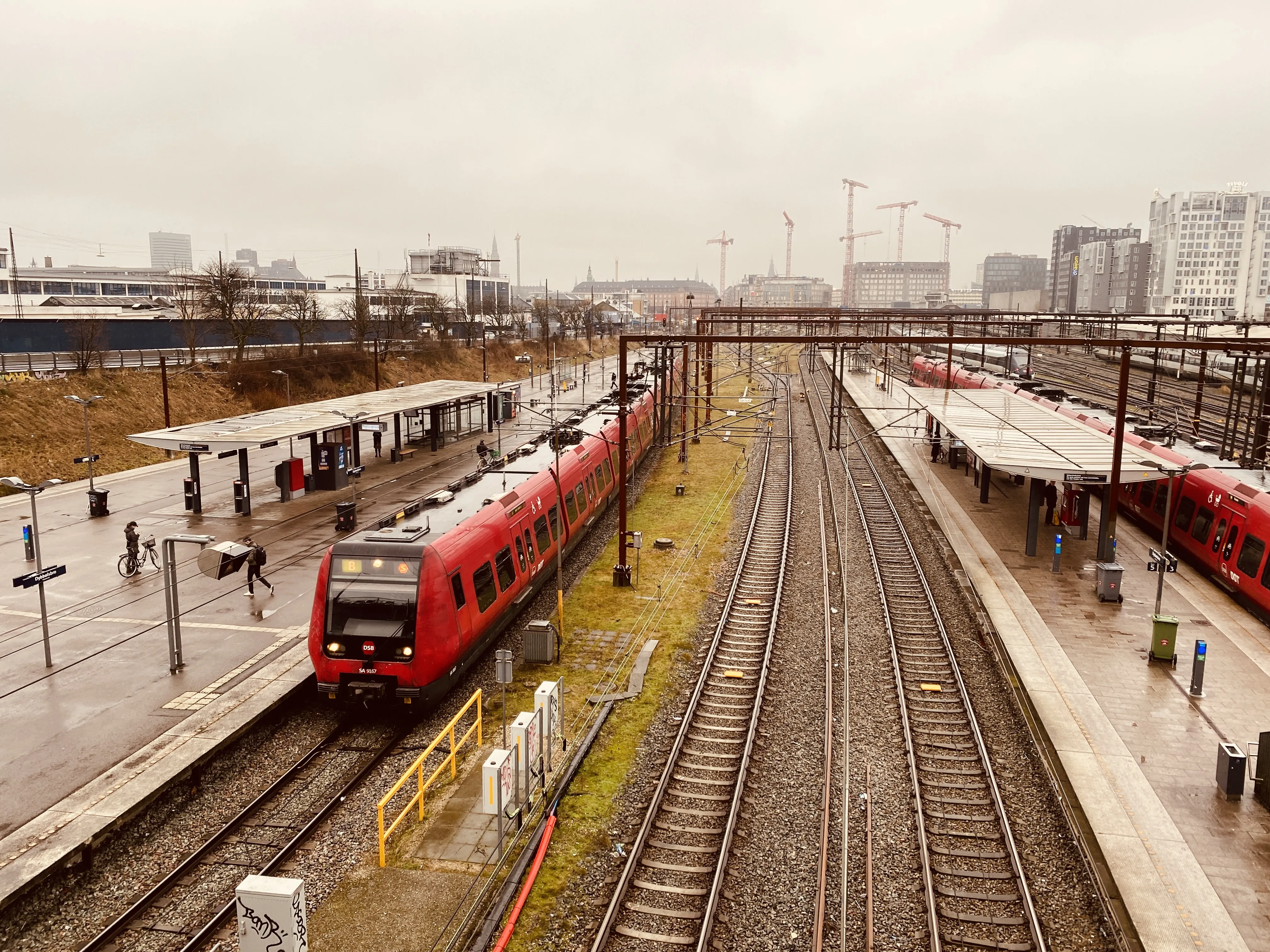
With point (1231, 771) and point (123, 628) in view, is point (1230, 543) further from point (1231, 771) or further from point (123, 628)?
point (123, 628)

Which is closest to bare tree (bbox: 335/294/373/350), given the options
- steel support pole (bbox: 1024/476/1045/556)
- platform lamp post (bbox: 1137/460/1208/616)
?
steel support pole (bbox: 1024/476/1045/556)

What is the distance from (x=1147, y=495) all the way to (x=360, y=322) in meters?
57.9

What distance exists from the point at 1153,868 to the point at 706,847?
590 centimetres

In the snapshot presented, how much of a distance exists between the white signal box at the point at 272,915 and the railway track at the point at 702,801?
143 inches

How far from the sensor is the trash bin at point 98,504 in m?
30.1

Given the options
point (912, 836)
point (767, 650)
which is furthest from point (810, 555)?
point (912, 836)

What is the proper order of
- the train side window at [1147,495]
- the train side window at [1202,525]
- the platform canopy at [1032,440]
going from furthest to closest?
the train side window at [1147,495], the platform canopy at [1032,440], the train side window at [1202,525]

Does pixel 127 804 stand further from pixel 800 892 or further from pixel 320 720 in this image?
pixel 800 892

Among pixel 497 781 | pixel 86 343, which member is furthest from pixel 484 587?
pixel 86 343

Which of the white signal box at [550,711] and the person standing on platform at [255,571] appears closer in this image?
the white signal box at [550,711]

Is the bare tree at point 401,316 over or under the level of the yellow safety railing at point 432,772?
over

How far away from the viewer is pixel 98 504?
3017 cm

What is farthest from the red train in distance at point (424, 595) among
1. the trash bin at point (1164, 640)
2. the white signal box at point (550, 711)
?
the trash bin at point (1164, 640)

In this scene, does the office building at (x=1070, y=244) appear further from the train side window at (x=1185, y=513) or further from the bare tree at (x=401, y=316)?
the train side window at (x=1185, y=513)
